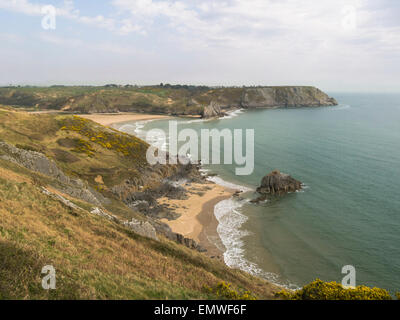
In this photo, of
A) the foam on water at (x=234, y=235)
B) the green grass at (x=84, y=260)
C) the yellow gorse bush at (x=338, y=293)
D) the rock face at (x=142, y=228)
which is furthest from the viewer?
the foam on water at (x=234, y=235)

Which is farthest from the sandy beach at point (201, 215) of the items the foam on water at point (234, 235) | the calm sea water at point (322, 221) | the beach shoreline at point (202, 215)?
the calm sea water at point (322, 221)

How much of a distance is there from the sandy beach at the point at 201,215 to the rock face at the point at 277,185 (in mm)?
5624

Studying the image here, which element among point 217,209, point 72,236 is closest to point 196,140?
point 217,209

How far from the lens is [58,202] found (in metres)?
20.1

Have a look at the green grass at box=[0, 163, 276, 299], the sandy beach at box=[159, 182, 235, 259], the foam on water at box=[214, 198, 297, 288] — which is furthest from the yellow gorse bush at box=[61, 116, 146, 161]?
the green grass at box=[0, 163, 276, 299]

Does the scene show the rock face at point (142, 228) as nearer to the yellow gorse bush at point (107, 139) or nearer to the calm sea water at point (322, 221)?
the calm sea water at point (322, 221)

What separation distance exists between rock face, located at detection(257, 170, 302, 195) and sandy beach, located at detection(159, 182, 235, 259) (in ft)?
18.5

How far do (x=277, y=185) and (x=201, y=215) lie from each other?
15787 mm

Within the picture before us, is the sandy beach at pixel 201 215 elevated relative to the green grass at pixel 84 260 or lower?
lower

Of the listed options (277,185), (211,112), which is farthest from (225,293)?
(211,112)

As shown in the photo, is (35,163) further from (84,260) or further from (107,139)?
(107,139)

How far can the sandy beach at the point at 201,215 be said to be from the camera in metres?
33.0

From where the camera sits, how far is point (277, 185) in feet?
156

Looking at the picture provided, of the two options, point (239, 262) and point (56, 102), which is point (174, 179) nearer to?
point (239, 262)
